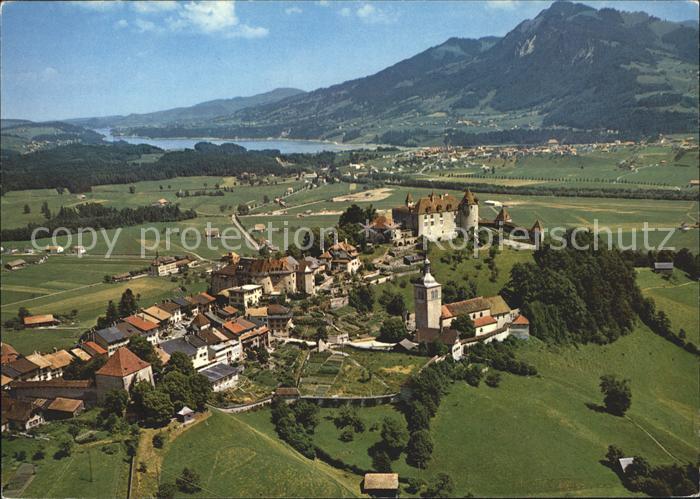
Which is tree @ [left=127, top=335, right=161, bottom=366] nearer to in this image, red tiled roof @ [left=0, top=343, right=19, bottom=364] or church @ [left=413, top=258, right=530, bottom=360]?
red tiled roof @ [left=0, top=343, right=19, bottom=364]

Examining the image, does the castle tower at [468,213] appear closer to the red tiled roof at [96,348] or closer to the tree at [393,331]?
the tree at [393,331]

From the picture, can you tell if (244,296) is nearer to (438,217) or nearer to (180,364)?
(180,364)

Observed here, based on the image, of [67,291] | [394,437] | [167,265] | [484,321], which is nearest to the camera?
[394,437]

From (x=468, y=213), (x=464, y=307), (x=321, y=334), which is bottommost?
(x=321, y=334)

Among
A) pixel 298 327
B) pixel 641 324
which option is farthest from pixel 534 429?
pixel 641 324

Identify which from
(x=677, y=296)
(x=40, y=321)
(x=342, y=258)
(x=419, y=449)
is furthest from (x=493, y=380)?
(x=40, y=321)

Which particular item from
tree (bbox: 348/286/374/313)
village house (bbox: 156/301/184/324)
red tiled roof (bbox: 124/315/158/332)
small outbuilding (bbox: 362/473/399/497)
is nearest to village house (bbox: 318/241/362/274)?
tree (bbox: 348/286/374/313)
